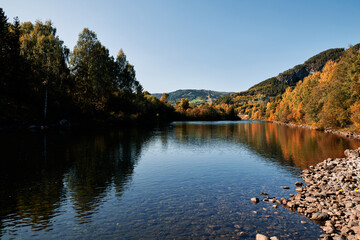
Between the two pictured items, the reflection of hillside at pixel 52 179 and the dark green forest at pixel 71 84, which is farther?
the dark green forest at pixel 71 84

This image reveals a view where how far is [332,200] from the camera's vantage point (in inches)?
587

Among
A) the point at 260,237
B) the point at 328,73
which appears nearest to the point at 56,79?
the point at 260,237

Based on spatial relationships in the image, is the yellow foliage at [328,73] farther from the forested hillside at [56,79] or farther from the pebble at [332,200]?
the forested hillside at [56,79]

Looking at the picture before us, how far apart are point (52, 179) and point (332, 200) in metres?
24.0

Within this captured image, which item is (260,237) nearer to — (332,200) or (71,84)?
(332,200)

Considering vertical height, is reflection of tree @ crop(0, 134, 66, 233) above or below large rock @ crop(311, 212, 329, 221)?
above

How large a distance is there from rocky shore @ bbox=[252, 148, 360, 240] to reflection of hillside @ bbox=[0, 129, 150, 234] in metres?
14.2

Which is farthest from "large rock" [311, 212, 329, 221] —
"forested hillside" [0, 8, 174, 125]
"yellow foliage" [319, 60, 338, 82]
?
"yellow foliage" [319, 60, 338, 82]

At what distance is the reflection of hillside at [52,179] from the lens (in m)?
13.6

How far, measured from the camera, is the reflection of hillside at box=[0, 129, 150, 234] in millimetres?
13570

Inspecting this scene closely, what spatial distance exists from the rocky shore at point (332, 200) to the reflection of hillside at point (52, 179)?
46.7 ft

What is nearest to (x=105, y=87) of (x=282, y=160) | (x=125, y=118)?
(x=125, y=118)

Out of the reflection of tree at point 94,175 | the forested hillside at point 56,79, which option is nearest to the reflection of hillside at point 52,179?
the reflection of tree at point 94,175

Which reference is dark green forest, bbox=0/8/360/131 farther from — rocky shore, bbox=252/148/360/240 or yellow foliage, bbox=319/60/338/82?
rocky shore, bbox=252/148/360/240
